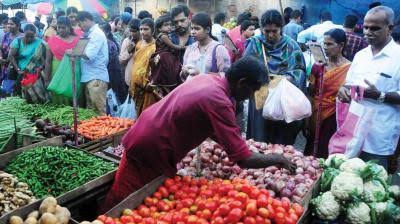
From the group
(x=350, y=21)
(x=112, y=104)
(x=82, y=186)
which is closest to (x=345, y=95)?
(x=82, y=186)

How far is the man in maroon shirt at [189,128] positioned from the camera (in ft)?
8.62

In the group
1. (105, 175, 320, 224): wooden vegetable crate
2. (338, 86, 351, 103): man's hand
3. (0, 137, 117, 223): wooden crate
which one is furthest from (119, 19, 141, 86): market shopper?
(105, 175, 320, 224): wooden vegetable crate

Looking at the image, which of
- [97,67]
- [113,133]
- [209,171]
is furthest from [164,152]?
[97,67]

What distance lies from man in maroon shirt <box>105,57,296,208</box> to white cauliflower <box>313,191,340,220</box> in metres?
0.32

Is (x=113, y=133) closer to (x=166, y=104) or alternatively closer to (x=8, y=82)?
(x=166, y=104)

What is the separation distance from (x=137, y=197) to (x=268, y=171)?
112 cm

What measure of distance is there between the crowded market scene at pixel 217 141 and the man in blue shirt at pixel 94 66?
0.03 m

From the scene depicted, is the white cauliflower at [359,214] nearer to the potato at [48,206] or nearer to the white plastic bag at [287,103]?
the white plastic bag at [287,103]

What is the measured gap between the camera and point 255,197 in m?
2.55

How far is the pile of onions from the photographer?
2.98 metres

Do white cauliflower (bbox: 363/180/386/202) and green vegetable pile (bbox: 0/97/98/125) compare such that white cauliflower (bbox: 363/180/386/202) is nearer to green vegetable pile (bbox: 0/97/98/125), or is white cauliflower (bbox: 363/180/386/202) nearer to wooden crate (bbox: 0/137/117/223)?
wooden crate (bbox: 0/137/117/223)

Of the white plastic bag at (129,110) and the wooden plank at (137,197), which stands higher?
the wooden plank at (137,197)

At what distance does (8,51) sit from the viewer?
8570 millimetres

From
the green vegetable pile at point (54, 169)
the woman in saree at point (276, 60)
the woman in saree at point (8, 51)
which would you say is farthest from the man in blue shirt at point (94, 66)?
the green vegetable pile at point (54, 169)
